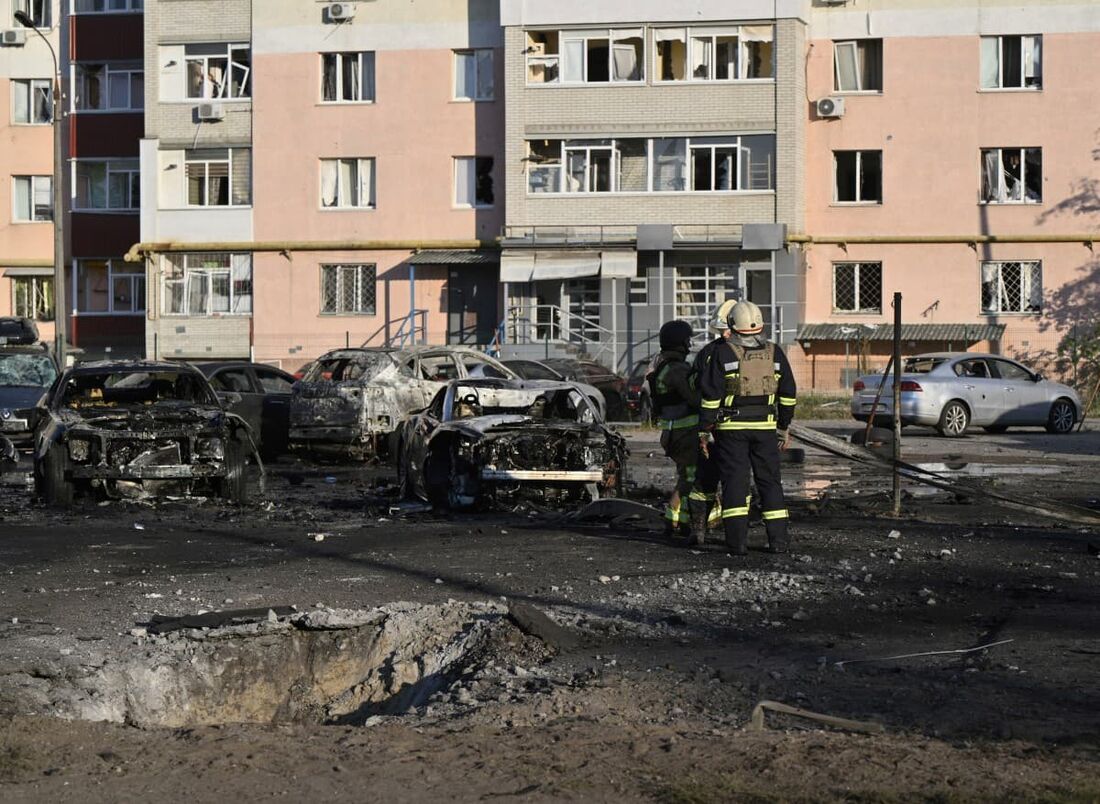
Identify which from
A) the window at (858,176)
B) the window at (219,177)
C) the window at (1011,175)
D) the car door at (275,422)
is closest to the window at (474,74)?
the window at (219,177)

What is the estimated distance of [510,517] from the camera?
15.3 meters

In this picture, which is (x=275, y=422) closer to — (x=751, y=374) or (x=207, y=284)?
(x=751, y=374)

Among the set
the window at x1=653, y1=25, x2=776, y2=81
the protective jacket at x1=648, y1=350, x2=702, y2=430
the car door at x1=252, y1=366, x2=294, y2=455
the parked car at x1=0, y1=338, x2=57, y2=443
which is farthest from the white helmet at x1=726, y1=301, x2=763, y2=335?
the window at x1=653, y1=25, x2=776, y2=81

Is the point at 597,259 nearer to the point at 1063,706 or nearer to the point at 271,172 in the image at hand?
the point at 271,172

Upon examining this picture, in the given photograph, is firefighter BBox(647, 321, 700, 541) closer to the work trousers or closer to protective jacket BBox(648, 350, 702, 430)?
protective jacket BBox(648, 350, 702, 430)

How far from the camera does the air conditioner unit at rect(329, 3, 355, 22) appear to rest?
43438 millimetres

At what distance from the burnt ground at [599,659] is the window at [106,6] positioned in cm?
3532

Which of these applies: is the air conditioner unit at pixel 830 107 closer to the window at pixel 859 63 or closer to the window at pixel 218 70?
the window at pixel 859 63

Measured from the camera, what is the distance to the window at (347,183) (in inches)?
1747

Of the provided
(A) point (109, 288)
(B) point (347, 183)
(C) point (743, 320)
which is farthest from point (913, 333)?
(C) point (743, 320)

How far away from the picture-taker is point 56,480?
634 inches

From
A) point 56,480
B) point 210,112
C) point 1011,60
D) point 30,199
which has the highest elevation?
point 1011,60

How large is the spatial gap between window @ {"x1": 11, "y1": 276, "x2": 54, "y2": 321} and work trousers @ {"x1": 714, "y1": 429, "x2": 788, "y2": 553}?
40445 millimetres

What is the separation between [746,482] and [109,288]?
39.5 m
